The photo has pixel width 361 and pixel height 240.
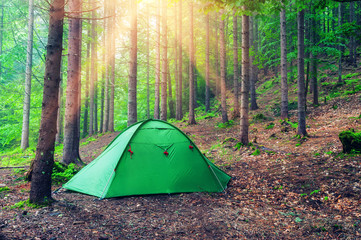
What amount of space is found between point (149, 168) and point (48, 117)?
2750mm

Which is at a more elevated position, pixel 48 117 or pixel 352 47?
pixel 352 47

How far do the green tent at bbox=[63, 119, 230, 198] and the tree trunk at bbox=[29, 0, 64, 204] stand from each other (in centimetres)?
141

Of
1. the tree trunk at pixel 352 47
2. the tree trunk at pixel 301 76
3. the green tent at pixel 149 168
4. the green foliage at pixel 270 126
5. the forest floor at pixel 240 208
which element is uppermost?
the tree trunk at pixel 352 47

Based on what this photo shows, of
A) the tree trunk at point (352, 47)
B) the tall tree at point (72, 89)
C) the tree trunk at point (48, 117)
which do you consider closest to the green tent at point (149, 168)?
the tree trunk at point (48, 117)

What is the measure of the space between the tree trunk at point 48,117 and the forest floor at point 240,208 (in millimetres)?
379

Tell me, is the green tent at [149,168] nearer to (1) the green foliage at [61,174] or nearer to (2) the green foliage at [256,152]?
(1) the green foliage at [61,174]

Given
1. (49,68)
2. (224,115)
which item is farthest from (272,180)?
(224,115)

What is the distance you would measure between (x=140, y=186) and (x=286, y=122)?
32.5 feet

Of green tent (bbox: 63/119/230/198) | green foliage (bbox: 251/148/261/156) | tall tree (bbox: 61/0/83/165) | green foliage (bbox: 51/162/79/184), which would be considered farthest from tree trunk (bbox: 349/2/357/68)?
green foliage (bbox: 51/162/79/184)

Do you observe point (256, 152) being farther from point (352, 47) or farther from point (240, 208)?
point (352, 47)

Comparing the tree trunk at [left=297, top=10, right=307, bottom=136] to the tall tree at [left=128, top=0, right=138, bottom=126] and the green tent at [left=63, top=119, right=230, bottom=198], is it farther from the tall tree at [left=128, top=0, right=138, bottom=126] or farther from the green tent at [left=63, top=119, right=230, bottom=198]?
the tall tree at [left=128, top=0, right=138, bottom=126]

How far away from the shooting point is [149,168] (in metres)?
5.98

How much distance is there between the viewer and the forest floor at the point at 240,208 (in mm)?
3810

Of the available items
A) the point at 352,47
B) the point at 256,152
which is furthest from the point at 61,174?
the point at 352,47
